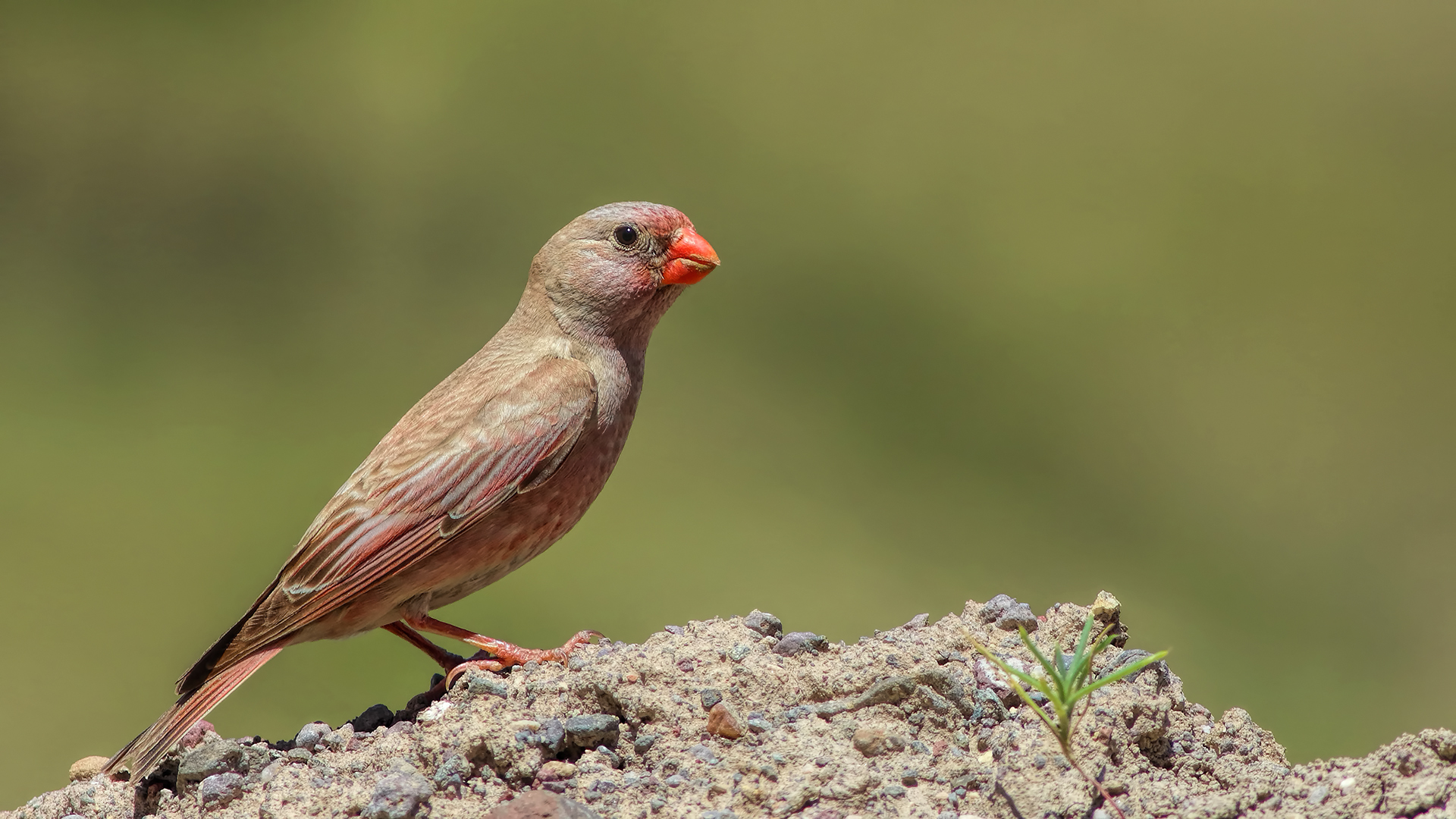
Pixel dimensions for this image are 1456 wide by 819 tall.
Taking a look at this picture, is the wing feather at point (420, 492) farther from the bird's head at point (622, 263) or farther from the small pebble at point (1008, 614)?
the small pebble at point (1008, 614)

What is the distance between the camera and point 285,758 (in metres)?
3.44

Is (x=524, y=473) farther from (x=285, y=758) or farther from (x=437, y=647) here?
(x=285, y=758)

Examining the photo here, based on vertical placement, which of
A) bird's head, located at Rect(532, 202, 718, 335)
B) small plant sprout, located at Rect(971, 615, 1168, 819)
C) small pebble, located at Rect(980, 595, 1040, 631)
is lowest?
small plant sprout, located at Rect(971, 615, 1168, 819)

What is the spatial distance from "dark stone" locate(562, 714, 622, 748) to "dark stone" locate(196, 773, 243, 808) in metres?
0.90

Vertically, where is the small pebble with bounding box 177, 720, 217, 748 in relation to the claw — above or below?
below

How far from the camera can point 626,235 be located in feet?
16.1

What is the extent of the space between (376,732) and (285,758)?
9.8 inches

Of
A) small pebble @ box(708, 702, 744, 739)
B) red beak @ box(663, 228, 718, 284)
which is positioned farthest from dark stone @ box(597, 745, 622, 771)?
red beak @ box(663, 228, 718, 284)

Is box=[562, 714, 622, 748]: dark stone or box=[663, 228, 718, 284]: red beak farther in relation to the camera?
box=[663, 228, 718, 284]: red beak

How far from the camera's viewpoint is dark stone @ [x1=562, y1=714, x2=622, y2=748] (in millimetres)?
3129

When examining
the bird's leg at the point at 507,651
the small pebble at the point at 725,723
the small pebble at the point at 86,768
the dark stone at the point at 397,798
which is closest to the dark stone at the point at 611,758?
the small pebble at the point at 725,723

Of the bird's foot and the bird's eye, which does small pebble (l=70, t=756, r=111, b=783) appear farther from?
the bird's eye

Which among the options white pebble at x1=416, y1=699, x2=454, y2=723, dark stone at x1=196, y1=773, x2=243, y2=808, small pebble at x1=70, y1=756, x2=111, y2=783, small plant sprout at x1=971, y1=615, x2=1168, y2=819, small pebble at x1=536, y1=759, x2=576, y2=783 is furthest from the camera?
small pebble at x1=70, y1=756, x2=111, y2=783

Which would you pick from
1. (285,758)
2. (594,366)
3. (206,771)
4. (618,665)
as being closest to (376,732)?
(285,758)
